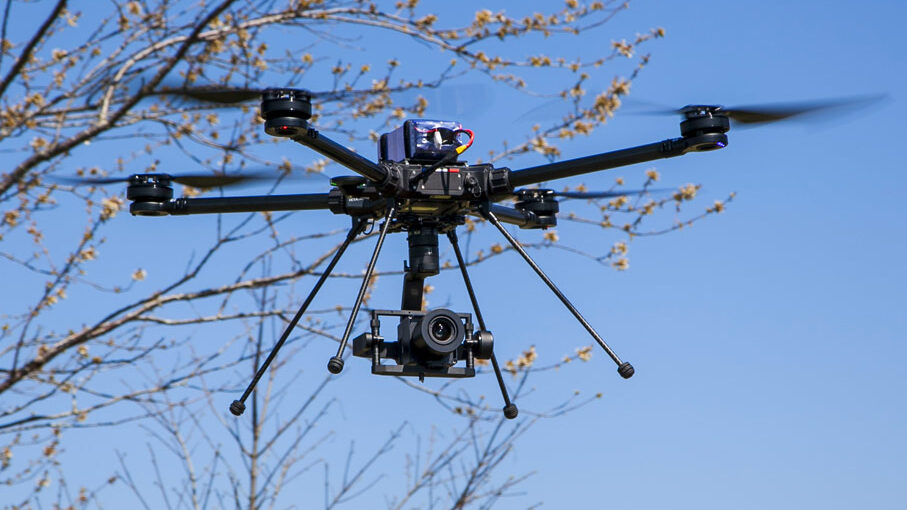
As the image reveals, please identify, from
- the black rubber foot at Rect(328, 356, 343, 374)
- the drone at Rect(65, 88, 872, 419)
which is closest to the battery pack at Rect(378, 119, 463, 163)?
the drone at Rect(65, 88, 872, 419)

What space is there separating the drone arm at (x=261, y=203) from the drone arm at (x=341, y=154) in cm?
37

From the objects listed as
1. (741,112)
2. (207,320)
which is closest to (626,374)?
(741,112)

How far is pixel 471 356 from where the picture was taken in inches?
152

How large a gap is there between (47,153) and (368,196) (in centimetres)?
349

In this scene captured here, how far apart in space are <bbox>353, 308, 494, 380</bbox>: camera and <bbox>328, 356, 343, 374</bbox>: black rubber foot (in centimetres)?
30

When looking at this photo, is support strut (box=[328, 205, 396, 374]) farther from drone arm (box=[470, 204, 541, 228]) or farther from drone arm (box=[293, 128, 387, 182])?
drone arm (box=[470, 204, 541, 228])

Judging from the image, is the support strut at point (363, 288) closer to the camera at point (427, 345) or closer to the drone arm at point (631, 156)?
the camera at point (427, 345)

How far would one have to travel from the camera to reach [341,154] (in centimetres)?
341

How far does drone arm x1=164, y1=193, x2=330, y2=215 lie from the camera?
399 cm

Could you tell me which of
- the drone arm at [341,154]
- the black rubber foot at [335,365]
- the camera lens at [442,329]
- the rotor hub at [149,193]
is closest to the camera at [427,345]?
the camera lens at [442,329]

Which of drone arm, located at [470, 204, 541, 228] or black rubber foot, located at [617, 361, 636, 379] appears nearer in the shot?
black rubber foot, located at [617, 361, 636, 379]

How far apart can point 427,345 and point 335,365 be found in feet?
1.30

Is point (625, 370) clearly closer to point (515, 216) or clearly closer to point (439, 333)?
point (439, 333)

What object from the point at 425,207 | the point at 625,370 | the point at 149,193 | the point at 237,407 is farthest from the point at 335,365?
the point at 149,193
